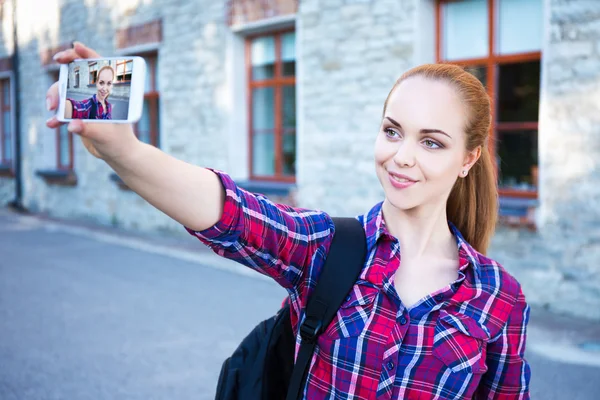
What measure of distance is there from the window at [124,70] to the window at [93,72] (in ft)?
0.19

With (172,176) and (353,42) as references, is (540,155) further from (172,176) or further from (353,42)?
(172,176)

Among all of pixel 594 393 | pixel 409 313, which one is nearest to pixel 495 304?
pixel 409 313

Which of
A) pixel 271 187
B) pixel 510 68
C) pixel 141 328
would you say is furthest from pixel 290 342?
pixel 271 187

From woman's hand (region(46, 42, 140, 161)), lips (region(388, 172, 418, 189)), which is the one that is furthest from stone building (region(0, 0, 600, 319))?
woman's hand (region(46, 42, 140, 161))

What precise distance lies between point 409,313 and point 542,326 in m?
4.15

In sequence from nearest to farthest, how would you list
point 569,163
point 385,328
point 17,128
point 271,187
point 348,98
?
point 385,328 → point 569,163 → point 348,98 → point 271,187 → point 17,128

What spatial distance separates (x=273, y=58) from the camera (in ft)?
29.3

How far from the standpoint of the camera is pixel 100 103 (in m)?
1.11

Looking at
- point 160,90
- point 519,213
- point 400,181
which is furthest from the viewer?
point 160,90

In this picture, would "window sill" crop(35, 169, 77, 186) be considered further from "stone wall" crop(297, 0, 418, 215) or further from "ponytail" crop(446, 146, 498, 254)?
"ponytail" crop(446, 146, 498, 254)

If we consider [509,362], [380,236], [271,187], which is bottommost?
[509,362]

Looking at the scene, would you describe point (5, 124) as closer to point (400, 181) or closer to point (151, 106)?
point (151, 106)

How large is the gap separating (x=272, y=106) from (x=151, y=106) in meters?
3.04

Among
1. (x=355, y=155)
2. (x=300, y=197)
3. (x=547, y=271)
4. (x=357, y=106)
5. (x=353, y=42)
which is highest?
(x=353, y=42)
